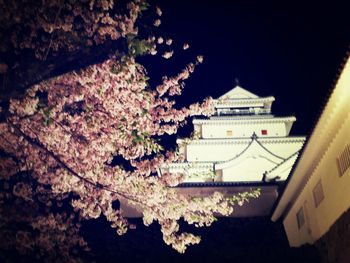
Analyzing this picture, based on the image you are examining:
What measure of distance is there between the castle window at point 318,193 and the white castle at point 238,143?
50.1ft

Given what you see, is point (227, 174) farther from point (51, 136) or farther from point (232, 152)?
point (51, 136)

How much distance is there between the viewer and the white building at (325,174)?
8.62 metres

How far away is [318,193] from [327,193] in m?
0.95

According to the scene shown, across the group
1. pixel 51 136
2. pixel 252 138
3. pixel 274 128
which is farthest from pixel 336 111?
pixel 274 128

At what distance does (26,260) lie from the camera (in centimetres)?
976

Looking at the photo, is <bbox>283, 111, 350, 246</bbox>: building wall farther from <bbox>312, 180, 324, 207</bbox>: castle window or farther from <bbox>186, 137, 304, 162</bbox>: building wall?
<bbox>186, 137, 304, 162</bbox>: building wall

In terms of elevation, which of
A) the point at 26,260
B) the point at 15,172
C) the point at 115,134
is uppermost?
the point at 115,134

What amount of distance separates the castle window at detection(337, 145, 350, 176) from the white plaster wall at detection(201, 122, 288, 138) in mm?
21437

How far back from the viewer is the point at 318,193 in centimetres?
1102

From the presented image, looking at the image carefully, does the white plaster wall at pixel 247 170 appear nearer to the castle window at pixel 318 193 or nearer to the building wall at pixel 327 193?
the building wall at pixel 327 193

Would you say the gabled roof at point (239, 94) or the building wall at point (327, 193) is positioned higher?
the gabled roof at point (239, 94)

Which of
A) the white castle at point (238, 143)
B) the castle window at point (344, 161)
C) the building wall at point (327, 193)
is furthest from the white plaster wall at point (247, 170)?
the castle window at point (344, 161)

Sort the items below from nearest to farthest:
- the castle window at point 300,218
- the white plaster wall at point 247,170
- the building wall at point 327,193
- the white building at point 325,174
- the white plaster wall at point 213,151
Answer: the white building at point 325,174 → the building wall at point 327,193 → the castle window at point 300,218 → the white plaster wall at point 247,170 → the white plaster wall at point 213,151

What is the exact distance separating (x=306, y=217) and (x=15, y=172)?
1061 centimetres
